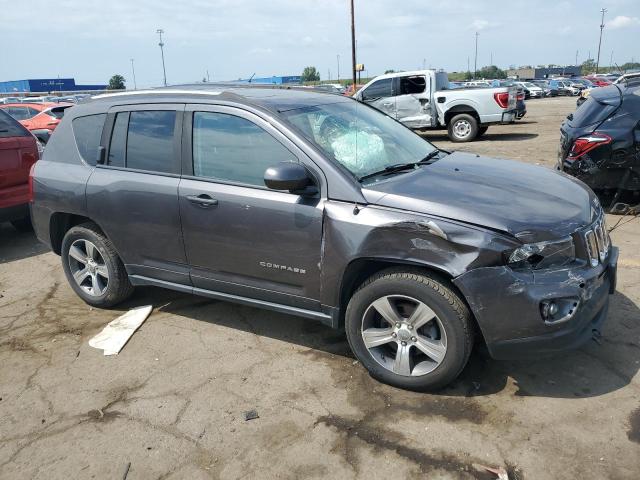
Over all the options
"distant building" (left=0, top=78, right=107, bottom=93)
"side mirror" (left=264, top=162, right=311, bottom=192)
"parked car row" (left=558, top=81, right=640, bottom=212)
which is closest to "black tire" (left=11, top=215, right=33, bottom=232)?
"side mirror" (left=264, top=162, right=311, bottom=192)

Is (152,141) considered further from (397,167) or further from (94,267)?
(397,167)

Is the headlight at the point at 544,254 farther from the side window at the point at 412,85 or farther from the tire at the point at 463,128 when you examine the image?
the side window at the point at 412,85

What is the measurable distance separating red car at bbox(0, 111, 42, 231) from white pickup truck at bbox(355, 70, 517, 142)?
899 cm

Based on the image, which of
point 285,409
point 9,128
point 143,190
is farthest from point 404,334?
point 9,128

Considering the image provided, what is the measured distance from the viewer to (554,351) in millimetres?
2912

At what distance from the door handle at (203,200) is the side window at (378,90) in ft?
38.0

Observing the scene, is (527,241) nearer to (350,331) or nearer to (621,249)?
(350,331)

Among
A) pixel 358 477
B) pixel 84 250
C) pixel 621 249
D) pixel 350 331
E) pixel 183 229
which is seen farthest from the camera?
pixel 621 249

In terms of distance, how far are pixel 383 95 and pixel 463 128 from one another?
235 cm

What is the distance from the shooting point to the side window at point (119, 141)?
4.15m

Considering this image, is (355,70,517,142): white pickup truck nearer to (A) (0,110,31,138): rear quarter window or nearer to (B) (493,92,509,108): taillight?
(B) (493,92,509,108): taillight

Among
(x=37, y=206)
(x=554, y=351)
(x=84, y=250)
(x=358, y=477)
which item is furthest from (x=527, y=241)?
(x=37, y=206)

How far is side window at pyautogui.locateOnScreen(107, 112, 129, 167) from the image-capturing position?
415 centimetres

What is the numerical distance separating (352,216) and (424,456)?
4.43ft
